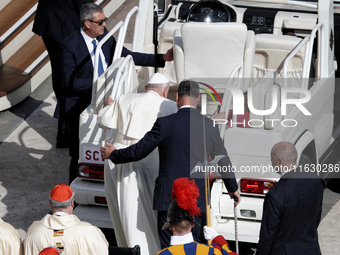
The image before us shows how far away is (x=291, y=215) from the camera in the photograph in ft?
19.0

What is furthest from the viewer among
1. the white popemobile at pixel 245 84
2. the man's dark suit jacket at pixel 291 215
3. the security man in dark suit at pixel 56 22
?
the security man in dark suit at pixel 56 22

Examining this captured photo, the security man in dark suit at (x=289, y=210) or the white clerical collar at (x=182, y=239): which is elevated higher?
the white clerical collar at (x=182, y=239)

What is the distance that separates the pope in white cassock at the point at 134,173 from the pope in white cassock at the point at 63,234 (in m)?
1.25

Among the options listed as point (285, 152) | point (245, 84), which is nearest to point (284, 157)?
point (285, 152)

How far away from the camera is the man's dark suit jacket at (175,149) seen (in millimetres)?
6523

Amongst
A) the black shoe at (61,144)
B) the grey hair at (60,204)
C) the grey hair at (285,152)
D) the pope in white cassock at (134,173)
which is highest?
the grey hair at (285,152)

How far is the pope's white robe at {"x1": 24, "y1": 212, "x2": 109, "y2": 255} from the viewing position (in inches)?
215

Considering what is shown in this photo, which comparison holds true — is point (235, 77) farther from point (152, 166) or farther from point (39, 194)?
point (39, 194)

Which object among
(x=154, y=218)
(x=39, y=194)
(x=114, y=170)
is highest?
(x=114, y=170)

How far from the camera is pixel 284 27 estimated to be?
30.7 ft

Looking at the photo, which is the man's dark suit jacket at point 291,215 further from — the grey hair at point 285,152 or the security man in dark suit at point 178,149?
the security man in dark suit at point 178,149

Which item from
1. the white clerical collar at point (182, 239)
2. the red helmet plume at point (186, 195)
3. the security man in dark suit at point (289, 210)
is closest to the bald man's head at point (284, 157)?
the security man in dark suit at point (289, 210)

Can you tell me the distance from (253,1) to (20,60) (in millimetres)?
4224

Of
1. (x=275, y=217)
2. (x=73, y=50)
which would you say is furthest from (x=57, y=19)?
(x=275, y=217)
